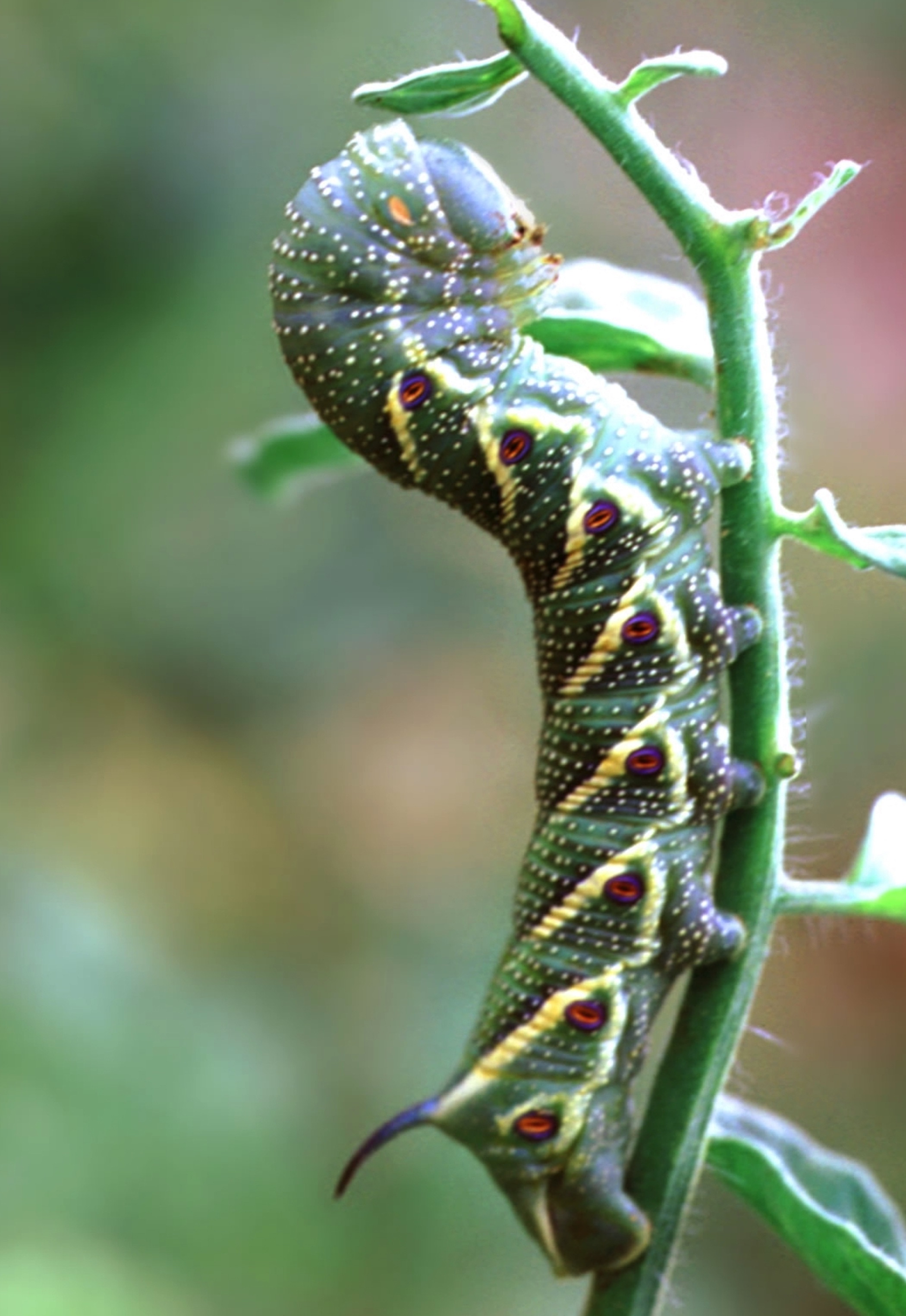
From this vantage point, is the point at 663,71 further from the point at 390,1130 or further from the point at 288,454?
the point at 390,1130

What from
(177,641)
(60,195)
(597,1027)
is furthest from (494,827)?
(597,1027)

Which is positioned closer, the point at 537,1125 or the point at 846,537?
the point at 846,537

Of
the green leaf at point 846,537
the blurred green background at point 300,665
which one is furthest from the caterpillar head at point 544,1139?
the blurred green background at point 300,665

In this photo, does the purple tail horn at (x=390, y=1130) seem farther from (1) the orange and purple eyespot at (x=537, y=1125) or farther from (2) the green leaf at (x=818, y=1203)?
(2) the green leaf at (x=818, y=1203)

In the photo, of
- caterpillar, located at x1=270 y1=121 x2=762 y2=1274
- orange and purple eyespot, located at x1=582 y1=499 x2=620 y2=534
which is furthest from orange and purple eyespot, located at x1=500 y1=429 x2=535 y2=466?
orange and purple eyespot, located at x1=582 y1=499 x2=620 y2=534

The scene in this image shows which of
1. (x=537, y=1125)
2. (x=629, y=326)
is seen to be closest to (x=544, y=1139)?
(x=537, y=1125)

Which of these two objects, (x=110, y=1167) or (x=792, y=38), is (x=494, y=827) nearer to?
(x=110, y=1167)
